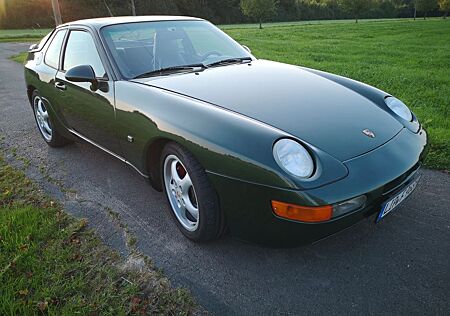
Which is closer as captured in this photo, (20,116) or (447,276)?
(447,276)

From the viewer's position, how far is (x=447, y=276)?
1.97 m

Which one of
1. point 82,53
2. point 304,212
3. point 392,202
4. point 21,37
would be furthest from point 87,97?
point 21,37

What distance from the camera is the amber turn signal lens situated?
1736 millimetres

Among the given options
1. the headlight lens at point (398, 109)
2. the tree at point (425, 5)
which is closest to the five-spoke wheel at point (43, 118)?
the headlight lens at point (398, 109)

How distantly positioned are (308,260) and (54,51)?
330cm

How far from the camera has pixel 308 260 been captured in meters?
2.16

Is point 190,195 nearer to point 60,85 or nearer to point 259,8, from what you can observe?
point 60,85

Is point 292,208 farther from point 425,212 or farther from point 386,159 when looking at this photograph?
point 425,212

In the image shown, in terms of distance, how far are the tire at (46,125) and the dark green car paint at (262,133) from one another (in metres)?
1.12

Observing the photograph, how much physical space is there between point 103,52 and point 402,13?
75153 millimetres

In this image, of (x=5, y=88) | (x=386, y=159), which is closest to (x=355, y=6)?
(x=5, y=88)

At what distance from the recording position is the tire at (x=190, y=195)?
6.89 feet

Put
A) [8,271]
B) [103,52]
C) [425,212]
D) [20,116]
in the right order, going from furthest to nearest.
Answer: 1. [20,116]
2. [103,52]
3. [425,212]
4. [8,271]

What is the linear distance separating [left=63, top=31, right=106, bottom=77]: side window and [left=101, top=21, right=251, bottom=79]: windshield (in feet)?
0.52
